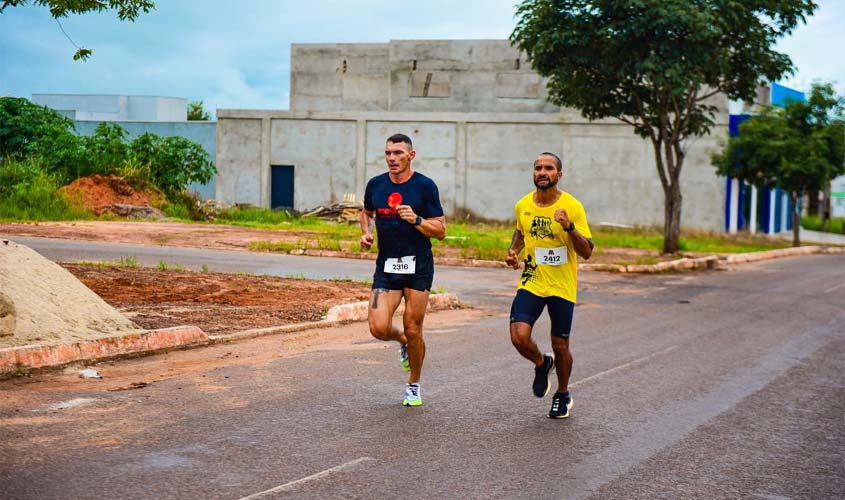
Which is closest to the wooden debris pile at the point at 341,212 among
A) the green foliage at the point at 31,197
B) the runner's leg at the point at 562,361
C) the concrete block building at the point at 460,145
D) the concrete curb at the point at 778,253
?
the concrete block building at the point at 460,145

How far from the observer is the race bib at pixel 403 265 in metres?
8.12

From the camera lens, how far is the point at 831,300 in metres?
19.1

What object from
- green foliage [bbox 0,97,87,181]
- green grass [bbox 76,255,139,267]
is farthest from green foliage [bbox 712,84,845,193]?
green grass [bbox 76,255,139,267]

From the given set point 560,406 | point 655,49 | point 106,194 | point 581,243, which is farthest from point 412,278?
point 106,194

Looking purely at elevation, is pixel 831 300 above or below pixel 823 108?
below

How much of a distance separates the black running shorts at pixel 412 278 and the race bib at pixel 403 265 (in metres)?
0.03

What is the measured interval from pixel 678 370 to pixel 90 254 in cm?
1412

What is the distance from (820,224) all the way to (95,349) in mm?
59746

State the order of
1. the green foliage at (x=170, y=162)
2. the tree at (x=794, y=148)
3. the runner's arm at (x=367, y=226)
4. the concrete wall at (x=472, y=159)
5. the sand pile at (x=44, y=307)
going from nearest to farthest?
the runner's arm at (x=367, y=226), the sand pile at (x=44, y=307), the tree at (x=794, y=148), the green foliage at (x=170, y=162), the concrete wall at (x=472, y=159)

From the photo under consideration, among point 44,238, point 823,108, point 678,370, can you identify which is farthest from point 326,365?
point 823,108

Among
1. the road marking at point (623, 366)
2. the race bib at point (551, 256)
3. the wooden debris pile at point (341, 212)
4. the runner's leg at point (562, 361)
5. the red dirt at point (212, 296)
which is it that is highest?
the race bib at point (551, 256)

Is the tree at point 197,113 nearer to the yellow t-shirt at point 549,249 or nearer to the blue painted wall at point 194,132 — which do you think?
the blue painted wall at point 194,132

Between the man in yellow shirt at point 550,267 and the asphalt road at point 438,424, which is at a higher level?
the man in yellow shirt at point 550,267

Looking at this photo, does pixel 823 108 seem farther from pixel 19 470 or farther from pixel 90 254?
pixel 19 470
